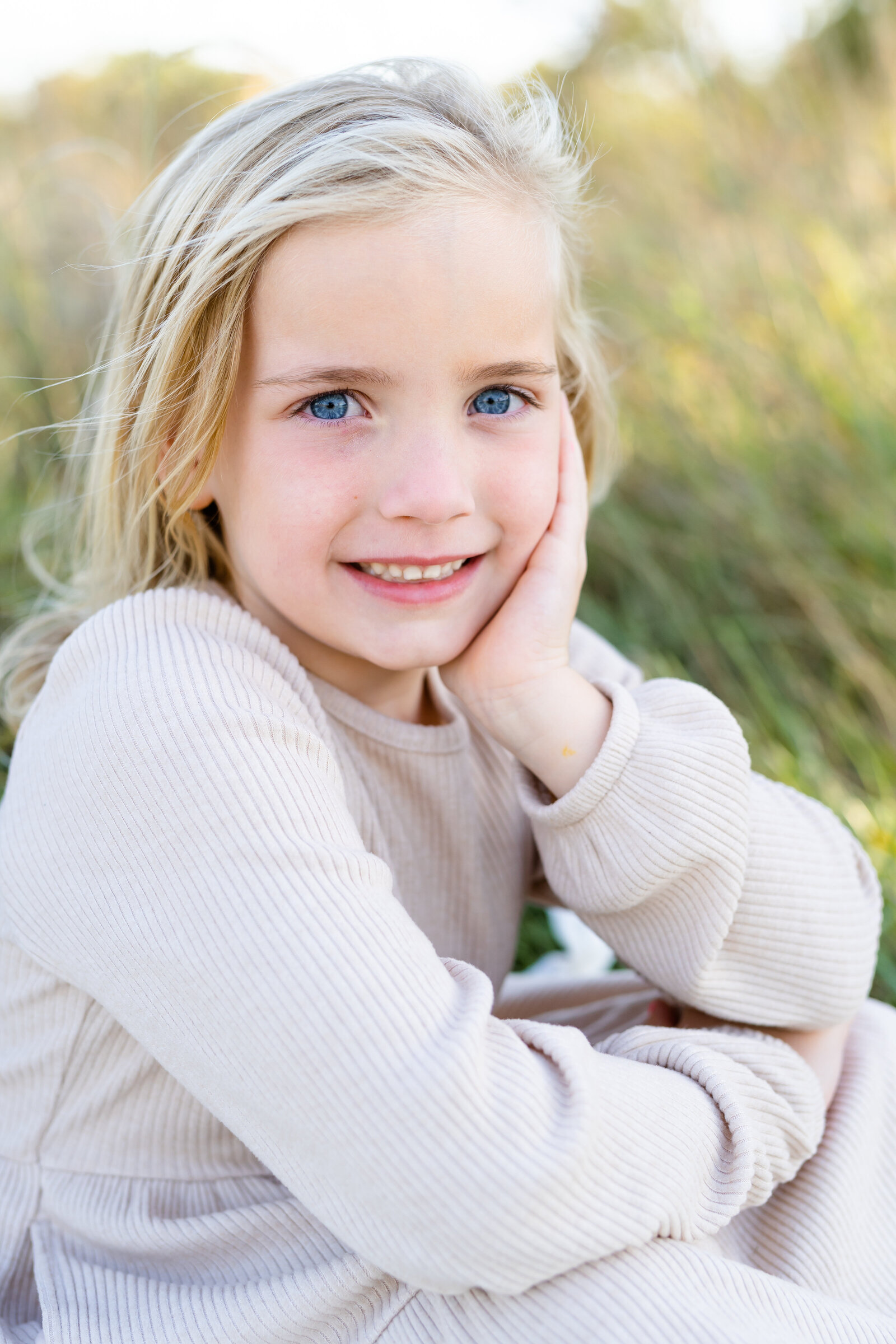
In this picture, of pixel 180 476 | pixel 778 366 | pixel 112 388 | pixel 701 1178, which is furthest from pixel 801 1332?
pixel 778 366

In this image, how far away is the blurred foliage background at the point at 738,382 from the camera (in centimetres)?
269

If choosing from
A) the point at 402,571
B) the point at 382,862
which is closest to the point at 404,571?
the point at 402,571

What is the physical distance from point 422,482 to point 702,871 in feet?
1.80

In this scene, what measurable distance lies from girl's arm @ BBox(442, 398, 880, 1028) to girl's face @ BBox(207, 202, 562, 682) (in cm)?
10

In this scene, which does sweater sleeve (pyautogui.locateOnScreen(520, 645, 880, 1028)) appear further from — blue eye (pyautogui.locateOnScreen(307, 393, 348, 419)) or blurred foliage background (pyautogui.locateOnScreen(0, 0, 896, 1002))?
blurred foliage background (pyautogui.locateOnScreen(0, 0, 896, 1002))

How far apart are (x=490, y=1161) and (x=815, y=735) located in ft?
5.81

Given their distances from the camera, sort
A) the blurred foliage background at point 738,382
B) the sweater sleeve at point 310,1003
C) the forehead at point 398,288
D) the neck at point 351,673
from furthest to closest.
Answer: the blurred foliage background at point 738,382 < the neck at point 351,673 < the forehead at point 398,288 < the sweater sleeve at point 310,1003

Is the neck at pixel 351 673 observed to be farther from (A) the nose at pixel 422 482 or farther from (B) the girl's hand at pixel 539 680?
(A) the nose at pixel 422 482

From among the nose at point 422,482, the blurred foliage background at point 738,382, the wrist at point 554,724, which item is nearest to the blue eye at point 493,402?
the nose at point 422,482

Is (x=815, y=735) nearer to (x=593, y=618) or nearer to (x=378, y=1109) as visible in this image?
(x=593, y=618)

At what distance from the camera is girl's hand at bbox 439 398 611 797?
1384 mm

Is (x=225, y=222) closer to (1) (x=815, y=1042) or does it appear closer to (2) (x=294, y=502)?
(2) (x=294, y=502)

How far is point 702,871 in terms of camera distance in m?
1.36

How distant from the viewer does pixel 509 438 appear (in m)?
1.38
